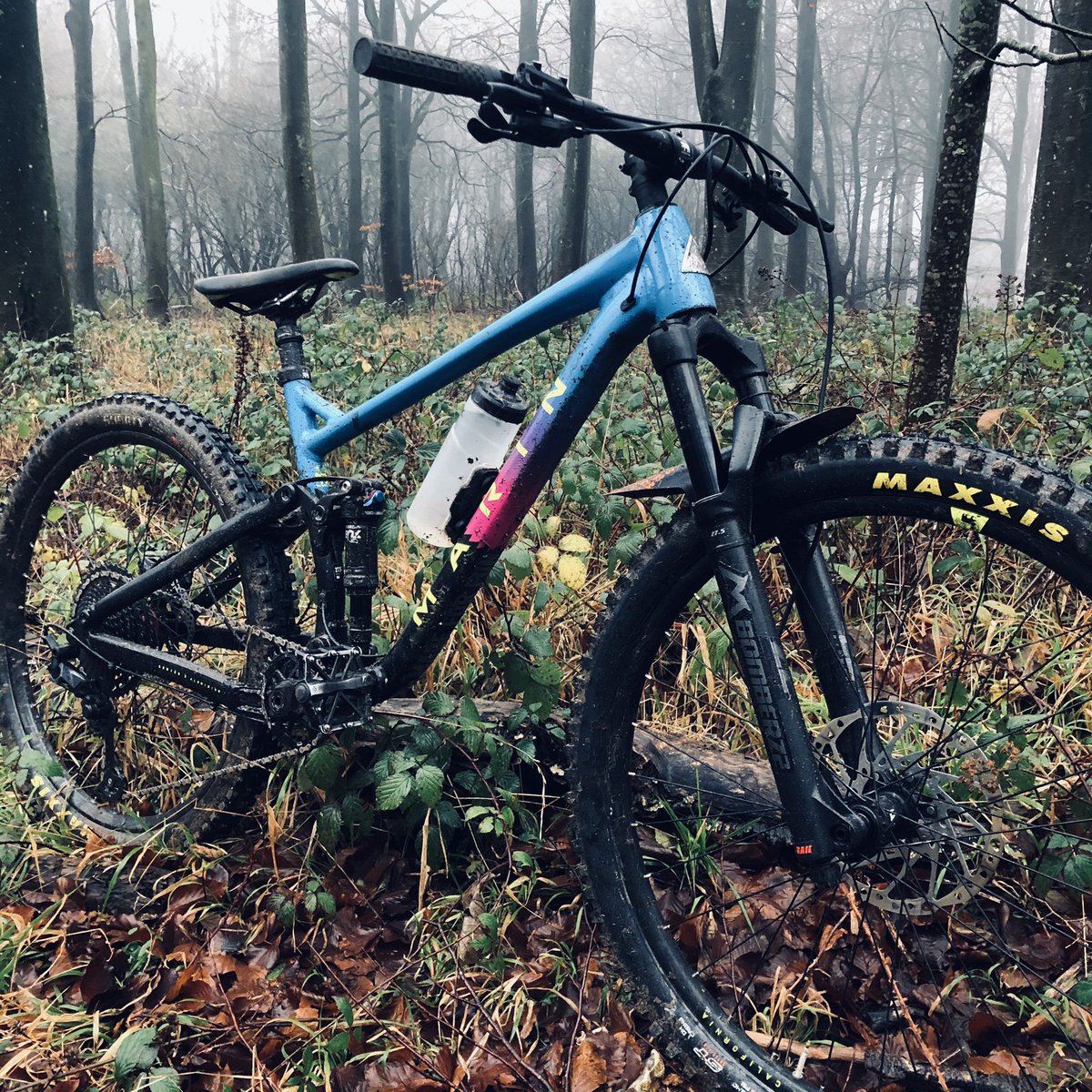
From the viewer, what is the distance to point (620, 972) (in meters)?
1.75

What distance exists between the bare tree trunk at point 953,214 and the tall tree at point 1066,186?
2.17m

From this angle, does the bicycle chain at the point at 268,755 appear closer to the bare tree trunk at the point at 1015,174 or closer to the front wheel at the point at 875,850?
→ the front wheel at the point at 875,850

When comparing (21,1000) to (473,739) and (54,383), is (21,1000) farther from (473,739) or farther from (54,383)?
(54,383)

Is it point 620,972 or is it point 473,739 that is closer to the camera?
point 620,972

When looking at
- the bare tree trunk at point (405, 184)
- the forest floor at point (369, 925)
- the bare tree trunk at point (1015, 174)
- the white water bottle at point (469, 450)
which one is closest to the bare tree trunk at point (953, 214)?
the forest floor at point (369, 925)

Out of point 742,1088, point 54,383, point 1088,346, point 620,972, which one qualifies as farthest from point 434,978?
point 54,383

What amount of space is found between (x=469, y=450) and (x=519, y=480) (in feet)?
0.51

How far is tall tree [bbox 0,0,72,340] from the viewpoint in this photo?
6.26m

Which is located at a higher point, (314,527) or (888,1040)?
(314,527)

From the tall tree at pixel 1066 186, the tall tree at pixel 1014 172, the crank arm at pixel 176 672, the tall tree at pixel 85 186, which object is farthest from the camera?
the tall tree at pixel 1014 172

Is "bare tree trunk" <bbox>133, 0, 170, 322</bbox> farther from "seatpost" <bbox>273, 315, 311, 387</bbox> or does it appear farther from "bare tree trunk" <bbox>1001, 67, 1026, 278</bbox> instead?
"bare tree trunk" <bbox>1001, 67, 1026, 278</bbox>

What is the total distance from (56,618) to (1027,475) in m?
2.72

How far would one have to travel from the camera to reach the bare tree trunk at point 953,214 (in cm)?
362

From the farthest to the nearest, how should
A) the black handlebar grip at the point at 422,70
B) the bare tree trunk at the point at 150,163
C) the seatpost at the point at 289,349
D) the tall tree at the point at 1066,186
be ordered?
the bare tree trunk at the point at 150,163 < the tall tree at the point at 1066,186 < the seatpost at the point at 289,349 < the black handlebar grip at the point at 422,70
